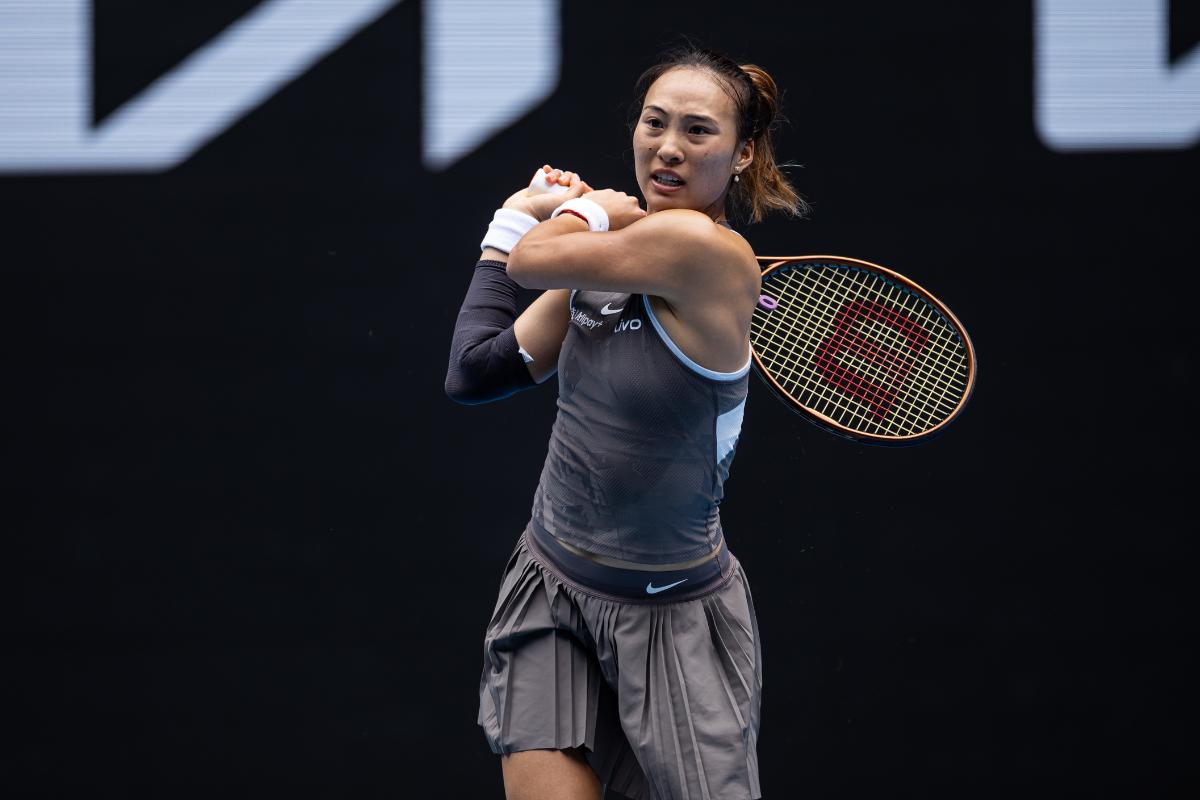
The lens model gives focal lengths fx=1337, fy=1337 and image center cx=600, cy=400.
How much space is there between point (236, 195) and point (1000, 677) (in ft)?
7.40

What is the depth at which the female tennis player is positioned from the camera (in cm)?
197

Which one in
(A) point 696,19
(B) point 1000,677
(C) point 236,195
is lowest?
(B) point 1000,677

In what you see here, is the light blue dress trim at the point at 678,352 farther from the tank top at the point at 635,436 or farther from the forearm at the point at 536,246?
the forearm at the point at 536,246

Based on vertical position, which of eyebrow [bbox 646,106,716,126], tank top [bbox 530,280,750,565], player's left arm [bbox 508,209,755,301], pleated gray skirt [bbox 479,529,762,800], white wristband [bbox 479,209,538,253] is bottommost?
pleated gray skirt [bbox 479,529,762,800]

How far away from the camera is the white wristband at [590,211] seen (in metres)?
2.02

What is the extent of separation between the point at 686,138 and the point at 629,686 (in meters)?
0.85

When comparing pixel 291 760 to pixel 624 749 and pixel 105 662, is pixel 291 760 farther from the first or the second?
pixel 624 749

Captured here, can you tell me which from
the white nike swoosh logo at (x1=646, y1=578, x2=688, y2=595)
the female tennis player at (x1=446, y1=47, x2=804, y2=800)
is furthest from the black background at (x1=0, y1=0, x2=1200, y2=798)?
the white nike swoosh logo at (x1=646, y1=578, x2=688, y2=595)

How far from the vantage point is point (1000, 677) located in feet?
11.1

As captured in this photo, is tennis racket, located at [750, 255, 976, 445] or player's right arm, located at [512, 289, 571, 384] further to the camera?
tennis racket, located at [750, 255, 976, 445]

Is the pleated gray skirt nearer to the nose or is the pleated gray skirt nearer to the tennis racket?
the tennis racket

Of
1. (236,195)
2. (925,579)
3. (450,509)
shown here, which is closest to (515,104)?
(236,195)

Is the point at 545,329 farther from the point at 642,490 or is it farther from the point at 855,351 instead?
the point at 855,351

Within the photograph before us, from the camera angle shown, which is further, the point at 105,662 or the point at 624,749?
the point at 105,662
